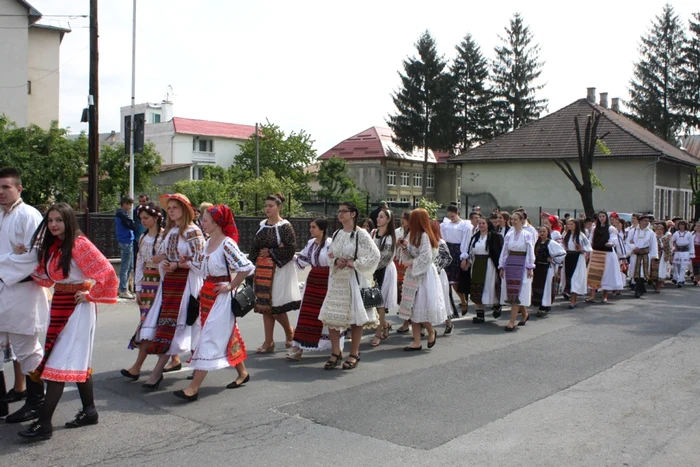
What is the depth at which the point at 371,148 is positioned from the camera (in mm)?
67000

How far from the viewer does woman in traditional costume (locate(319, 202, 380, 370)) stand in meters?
7.78

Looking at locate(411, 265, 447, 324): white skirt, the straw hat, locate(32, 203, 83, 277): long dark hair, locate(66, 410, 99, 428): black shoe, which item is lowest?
locate(66, 410, 99, 428): black shoe

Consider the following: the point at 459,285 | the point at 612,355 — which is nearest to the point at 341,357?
the point at 612,355

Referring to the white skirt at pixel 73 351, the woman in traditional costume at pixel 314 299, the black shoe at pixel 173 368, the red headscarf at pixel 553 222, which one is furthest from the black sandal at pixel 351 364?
the red headscarf at pixel 553 222

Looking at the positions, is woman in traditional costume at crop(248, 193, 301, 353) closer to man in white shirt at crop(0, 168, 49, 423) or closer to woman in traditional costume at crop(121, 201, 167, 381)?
woman in traditional costume at crop(121, 201, 167, 381)

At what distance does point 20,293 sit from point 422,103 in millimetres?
53438

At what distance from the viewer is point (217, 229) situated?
6.67m

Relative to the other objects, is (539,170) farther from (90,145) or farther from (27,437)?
(27,437)

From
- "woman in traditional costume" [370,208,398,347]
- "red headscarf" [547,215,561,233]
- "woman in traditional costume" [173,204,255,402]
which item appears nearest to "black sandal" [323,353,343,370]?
"woman in traditional costume" [173,204,255,402]

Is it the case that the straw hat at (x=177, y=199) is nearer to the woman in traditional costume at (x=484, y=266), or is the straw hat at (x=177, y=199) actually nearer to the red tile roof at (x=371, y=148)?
the woman in traditional costume at (x=484, y=266)

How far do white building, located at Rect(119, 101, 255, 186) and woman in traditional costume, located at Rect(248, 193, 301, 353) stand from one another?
59.6m

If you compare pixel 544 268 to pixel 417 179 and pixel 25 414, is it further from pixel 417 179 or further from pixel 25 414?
pixel 417 179

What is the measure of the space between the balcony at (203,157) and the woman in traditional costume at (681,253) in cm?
5870

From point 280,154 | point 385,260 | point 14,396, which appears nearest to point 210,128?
point 280,154
